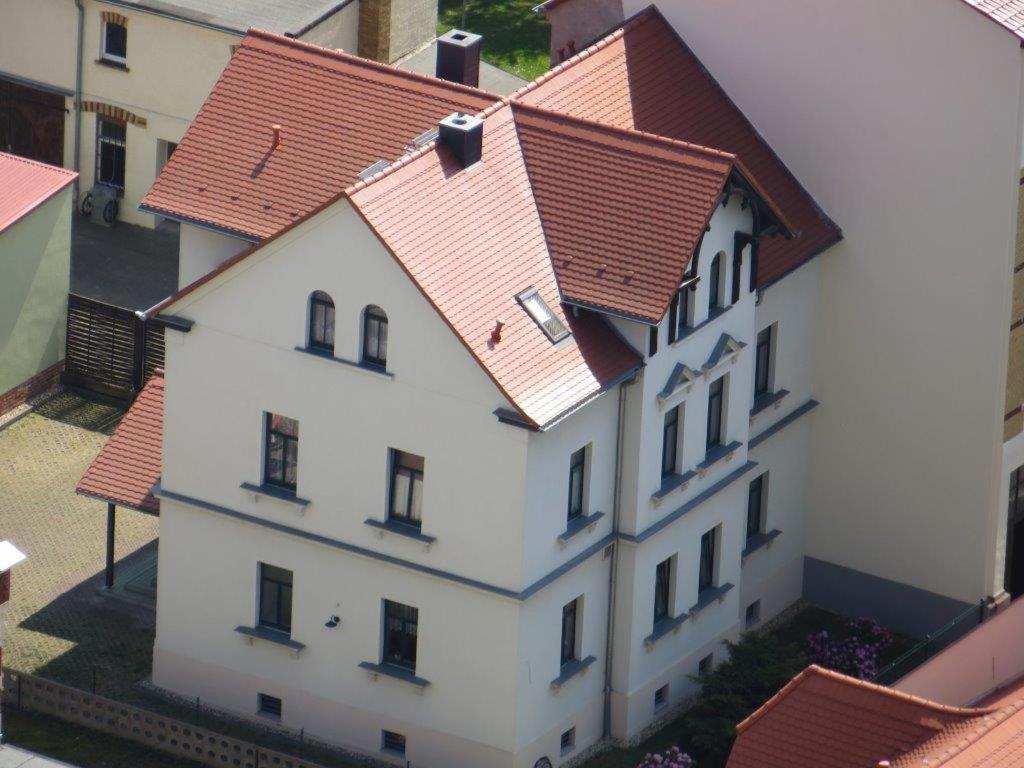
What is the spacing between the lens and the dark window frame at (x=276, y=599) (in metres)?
73.2

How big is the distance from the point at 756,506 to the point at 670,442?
6.59 metres

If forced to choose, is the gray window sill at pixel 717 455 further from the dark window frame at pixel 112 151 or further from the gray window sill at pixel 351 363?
the dark window frame at pixel 112 151

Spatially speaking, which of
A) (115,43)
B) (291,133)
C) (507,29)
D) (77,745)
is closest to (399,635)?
(77,745)

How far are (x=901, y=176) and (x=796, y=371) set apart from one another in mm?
5764

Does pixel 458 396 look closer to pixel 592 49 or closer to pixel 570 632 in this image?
pixel 570 632

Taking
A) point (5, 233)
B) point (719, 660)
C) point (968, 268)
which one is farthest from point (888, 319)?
point (5, 233)

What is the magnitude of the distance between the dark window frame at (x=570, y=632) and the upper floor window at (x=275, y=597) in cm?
643

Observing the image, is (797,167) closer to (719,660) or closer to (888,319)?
(888,319)

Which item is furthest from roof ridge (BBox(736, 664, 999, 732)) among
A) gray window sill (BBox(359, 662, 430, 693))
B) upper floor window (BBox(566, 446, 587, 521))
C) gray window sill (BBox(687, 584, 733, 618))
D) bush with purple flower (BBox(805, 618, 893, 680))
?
bush with purple flower (BBox(805, 618, 893, 680))

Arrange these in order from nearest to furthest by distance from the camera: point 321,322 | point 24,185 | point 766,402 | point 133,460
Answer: point 321,322 < point 133,460 < point 766,402 < point 24,185

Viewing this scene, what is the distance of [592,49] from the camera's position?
7562 centimetres

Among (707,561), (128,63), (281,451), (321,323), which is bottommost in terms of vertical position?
(707,561)

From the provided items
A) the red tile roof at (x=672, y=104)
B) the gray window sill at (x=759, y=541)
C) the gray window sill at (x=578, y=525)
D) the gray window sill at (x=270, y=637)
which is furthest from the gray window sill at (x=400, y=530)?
the gray window sill at (x=759, y=541)

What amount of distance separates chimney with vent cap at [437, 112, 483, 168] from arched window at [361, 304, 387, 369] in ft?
13.3
